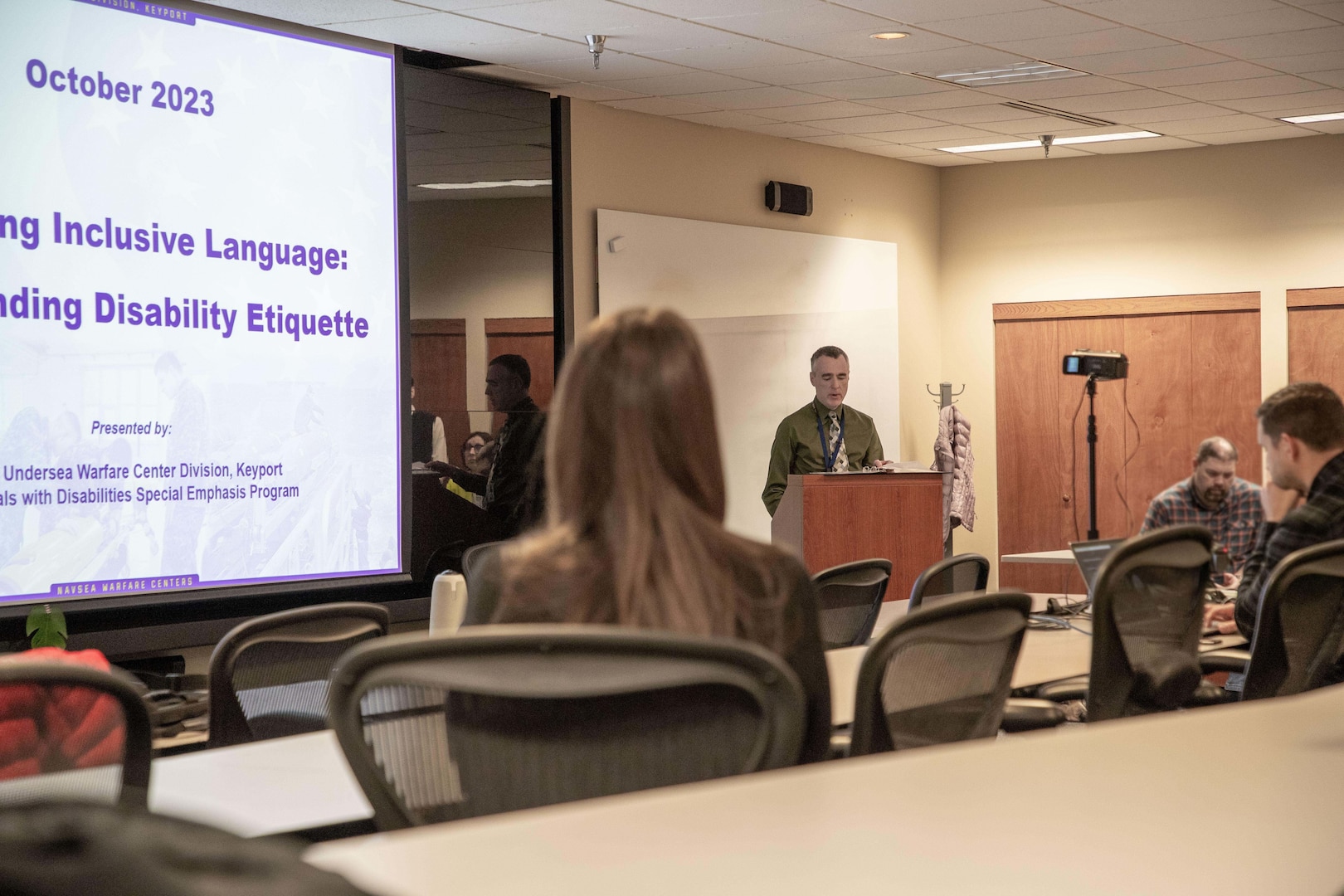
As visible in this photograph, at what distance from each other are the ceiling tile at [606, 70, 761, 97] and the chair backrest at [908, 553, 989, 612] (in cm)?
348

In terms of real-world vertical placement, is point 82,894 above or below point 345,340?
below

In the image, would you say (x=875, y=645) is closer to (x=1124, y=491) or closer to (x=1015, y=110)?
(x=1015, y=110)

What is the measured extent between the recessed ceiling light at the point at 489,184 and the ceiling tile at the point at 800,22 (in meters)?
1.45

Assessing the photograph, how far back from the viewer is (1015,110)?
7961 mm

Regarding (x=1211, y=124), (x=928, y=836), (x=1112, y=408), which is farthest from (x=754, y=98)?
(x=928, y=836)

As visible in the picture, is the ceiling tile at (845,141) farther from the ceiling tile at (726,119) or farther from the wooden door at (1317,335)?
the wooden door at (1317,335)

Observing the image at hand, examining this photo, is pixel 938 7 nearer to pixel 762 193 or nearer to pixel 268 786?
pixel 762 193

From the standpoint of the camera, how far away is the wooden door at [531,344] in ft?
22.4

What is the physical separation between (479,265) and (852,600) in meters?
3.64

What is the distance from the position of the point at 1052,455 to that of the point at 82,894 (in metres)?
9.87

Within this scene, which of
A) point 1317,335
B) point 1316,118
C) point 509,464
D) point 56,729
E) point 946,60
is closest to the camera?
point 56,729

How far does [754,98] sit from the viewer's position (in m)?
7.46

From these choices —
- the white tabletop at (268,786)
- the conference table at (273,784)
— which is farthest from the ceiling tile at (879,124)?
the white tabletop at (268,786)

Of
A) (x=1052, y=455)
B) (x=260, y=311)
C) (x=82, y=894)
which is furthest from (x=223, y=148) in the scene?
(x=1052, y=455)
